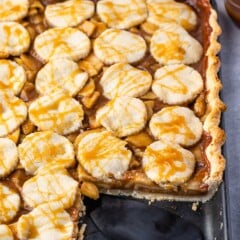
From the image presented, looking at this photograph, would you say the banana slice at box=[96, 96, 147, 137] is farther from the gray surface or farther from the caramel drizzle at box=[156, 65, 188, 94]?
the gray surface

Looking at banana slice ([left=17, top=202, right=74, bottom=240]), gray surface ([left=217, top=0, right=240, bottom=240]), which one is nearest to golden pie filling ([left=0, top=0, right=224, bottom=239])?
banana slice ([left=17, top=202, right=74, bottom=240])

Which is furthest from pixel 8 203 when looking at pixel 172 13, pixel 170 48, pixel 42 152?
pixel 172 13

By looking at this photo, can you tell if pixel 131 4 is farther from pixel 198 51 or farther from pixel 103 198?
pixel 103 198

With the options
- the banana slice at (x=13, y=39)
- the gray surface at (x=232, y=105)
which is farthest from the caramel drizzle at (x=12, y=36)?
the gray surface at (x=232, y=105)

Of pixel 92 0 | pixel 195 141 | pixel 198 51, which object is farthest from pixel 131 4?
pixel 195 141

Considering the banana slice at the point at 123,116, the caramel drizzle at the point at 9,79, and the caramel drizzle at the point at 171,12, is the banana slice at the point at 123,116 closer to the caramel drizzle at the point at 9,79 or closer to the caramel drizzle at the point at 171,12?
the caramel drizzle at the point at 9,79
